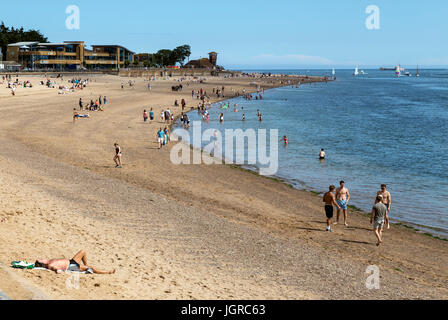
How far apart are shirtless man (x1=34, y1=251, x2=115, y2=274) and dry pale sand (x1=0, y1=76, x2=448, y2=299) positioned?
20cm

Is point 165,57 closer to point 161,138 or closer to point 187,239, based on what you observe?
point 161,138

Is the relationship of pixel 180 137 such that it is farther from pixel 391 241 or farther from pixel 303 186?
pixel 391 241

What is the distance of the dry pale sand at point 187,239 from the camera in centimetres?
965

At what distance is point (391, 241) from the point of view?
14289 millimetres

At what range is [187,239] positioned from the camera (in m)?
12.7

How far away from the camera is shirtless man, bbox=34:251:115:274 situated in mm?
9523

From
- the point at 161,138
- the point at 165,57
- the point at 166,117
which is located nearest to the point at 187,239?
the point at 161,138

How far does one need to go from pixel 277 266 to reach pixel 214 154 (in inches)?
710

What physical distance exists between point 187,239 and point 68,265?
148 inches

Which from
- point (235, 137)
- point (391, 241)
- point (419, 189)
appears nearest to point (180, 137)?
point (235, 137)

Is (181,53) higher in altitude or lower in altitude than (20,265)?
higher

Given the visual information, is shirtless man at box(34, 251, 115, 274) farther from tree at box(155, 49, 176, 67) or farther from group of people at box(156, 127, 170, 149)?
tree at box(155, 49, 176, 67)

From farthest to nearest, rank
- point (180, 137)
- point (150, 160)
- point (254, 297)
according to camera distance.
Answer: point (180, 137), point (150, 160), point (254, 297)

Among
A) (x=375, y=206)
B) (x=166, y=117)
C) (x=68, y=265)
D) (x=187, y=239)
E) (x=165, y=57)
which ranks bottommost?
(x=187, y=239)
